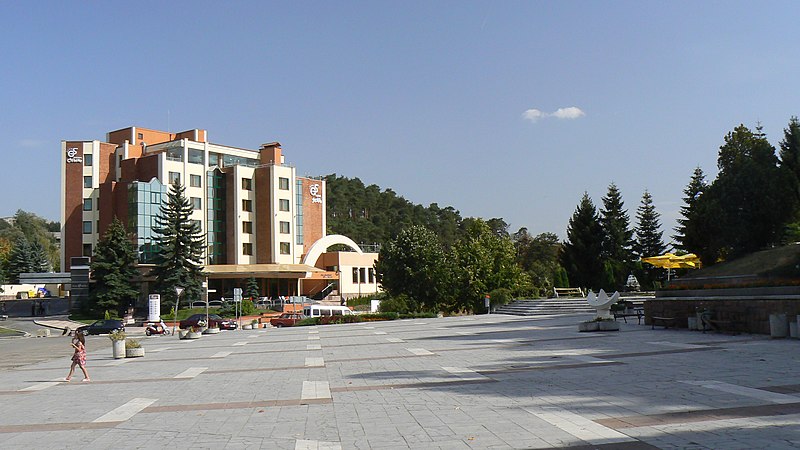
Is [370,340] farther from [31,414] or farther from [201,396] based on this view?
[31,414]

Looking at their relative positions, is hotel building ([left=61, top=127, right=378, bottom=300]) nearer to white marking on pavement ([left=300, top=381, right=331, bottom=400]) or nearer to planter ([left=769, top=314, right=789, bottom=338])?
planter ([left=769, top=314, right=789, bottom=338])

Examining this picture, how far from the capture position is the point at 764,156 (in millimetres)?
32750

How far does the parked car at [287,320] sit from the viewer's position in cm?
4738

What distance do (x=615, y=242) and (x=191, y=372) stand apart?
2033 inches

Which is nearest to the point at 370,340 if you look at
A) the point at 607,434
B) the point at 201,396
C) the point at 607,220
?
the point at 201,396

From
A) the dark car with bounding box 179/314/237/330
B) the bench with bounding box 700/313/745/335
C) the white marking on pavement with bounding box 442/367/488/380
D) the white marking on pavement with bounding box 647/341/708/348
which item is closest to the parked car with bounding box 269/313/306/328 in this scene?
the dark car with bounding box 179/314/237/330

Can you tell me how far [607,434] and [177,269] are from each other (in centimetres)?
6283

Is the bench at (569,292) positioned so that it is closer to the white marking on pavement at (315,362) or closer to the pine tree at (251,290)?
the white marking on pavement at (315,362)

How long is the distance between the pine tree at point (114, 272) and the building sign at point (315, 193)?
76.6 ft

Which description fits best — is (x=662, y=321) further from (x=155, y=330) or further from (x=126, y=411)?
(x=155, y=330)

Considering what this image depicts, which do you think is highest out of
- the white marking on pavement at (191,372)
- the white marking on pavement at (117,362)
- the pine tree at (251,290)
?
the pine tree at (251,290)

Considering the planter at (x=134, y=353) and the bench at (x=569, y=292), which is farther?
the bench at (x=569, y=292)

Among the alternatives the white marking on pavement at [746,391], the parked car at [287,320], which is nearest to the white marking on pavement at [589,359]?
the white marking on pavement at [746,391]

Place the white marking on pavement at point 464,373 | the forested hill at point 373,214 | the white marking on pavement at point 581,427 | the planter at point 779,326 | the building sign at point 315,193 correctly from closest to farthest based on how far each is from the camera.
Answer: the white marking on pavement at point 581,427 → the white marking on pavement at point 464,373 → the planter at point 779,326 → the building sign at point 315,193 → the forested hill at point 373,214
